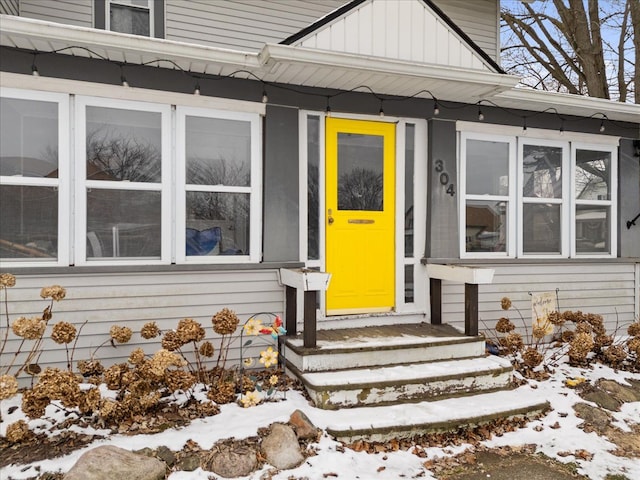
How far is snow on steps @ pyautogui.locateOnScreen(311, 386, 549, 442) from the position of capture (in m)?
3.08

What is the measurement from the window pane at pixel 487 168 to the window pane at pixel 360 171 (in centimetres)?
114

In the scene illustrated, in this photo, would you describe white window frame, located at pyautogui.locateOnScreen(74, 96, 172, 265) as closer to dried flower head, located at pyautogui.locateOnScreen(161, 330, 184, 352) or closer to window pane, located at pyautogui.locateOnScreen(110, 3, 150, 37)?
dried flower head, located at pyautogui.locateOnScreen(161, 330, 184, 352)

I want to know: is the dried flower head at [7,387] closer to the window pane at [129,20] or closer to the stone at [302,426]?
the stone at [302,426]

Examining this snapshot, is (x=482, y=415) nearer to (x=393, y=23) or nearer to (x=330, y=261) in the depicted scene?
(x=330, y=261)

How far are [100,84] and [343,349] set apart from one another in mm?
3085

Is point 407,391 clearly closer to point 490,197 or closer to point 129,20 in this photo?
point 490,197

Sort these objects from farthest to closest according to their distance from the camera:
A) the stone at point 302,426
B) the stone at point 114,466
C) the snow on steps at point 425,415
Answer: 1. the snow on steps at point 425,415
2. the stone at point 302,426
3. the stone at point 114,466

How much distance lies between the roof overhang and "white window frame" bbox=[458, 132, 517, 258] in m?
0.45

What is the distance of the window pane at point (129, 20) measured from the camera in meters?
4.84

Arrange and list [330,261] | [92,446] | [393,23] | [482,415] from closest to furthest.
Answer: [92,446], [482,415], [393,23], [330,261]

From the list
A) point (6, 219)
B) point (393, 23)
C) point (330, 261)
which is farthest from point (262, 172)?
point (6, 219)

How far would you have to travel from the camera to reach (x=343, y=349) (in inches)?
145

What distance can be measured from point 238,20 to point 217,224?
2.66 meters

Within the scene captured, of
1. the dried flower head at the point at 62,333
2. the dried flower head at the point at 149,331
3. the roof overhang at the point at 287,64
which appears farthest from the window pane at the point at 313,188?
the dried flower head at the point at 62,333
